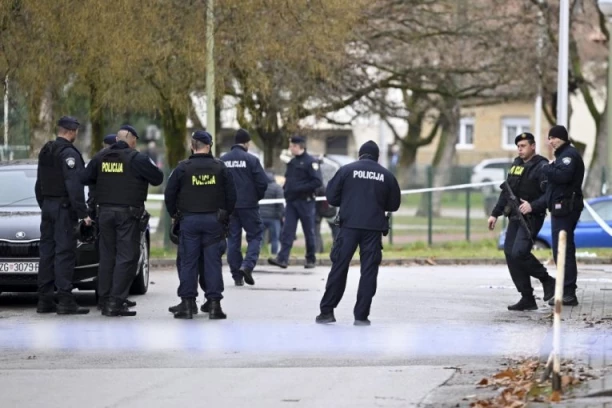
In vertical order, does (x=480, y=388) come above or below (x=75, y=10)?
below

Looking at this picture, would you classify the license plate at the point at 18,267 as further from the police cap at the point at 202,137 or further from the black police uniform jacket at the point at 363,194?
the black police uniform jacket at the point at 363,194

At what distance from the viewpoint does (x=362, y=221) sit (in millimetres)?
13227

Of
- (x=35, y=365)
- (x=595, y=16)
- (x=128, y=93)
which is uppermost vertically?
(x=595, y=16)

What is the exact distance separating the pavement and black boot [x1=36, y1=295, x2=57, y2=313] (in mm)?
199

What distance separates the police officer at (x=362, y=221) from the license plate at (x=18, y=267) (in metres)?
3.03

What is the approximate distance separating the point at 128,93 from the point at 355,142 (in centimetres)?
4663

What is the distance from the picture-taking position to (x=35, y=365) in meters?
10.9

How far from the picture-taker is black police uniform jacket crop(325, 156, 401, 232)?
43.4ft

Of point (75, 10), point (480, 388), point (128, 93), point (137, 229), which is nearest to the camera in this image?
point (480, 388)

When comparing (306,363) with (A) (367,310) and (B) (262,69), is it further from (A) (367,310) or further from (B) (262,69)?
(B) (262,69)

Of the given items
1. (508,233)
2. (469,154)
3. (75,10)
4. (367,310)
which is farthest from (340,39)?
(469,154)

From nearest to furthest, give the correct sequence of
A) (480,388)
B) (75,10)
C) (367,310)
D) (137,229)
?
1. (480,388)
2. (367,310)
3. (137,229)
4. (75,10)

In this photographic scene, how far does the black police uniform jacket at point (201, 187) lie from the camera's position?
1370cm

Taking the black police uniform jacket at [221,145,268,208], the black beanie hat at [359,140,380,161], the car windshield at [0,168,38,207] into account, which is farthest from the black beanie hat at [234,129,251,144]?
the black beanie hat at [359,140,380,161]
